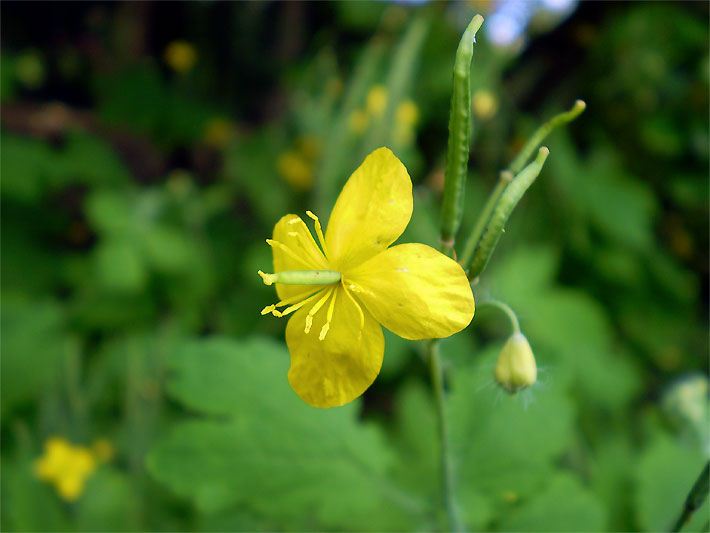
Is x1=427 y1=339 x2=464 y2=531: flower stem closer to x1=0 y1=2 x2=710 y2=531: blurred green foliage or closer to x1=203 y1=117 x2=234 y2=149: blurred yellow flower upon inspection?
x1=0 y1=2 x2=710 y2=531: blurred green foliage

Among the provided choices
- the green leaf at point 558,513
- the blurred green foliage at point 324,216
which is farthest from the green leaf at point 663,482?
the green leaf at point 558,513

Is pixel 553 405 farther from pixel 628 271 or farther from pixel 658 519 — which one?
pixel 628 271

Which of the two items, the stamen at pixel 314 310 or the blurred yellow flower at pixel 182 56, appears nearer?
the stamen at pixel 314 310

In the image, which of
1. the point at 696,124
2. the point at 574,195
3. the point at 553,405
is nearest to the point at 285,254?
the point at 553,405

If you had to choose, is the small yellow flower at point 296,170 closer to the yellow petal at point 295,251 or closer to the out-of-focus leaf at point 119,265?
the out-of-focus leaf at point 119,265

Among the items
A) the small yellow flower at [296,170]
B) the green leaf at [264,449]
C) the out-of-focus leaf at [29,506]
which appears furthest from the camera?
the small yellow flower at [296,170]

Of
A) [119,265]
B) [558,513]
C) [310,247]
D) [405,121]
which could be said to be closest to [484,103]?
[405,121]
